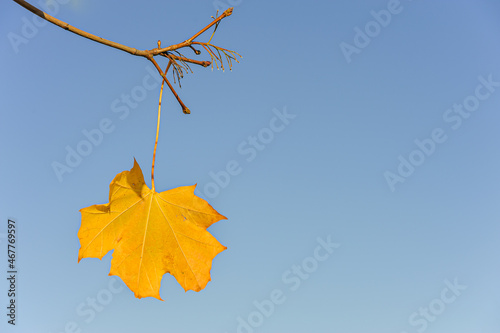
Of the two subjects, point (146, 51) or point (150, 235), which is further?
point (150, 235)

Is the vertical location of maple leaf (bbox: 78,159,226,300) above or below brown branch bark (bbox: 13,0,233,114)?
below

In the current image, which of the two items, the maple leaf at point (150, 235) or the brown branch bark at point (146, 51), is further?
the maple leaf at point (150, 235)

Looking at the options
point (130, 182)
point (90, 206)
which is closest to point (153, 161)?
point (130, 182)

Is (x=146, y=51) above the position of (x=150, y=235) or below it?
above

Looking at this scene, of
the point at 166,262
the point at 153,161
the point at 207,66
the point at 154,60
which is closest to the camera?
the point at 154,60

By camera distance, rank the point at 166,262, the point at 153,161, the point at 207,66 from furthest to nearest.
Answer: the point at 166,262 < the point at 153,161 < the point at 207,66

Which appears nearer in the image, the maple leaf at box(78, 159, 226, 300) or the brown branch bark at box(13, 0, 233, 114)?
the brown branch bark at box(13, 0, 233, 114)

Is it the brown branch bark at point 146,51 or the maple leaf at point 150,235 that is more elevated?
the brown branch bark at point 146,51

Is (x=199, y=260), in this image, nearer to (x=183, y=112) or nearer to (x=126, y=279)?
(x=126, y=279)
